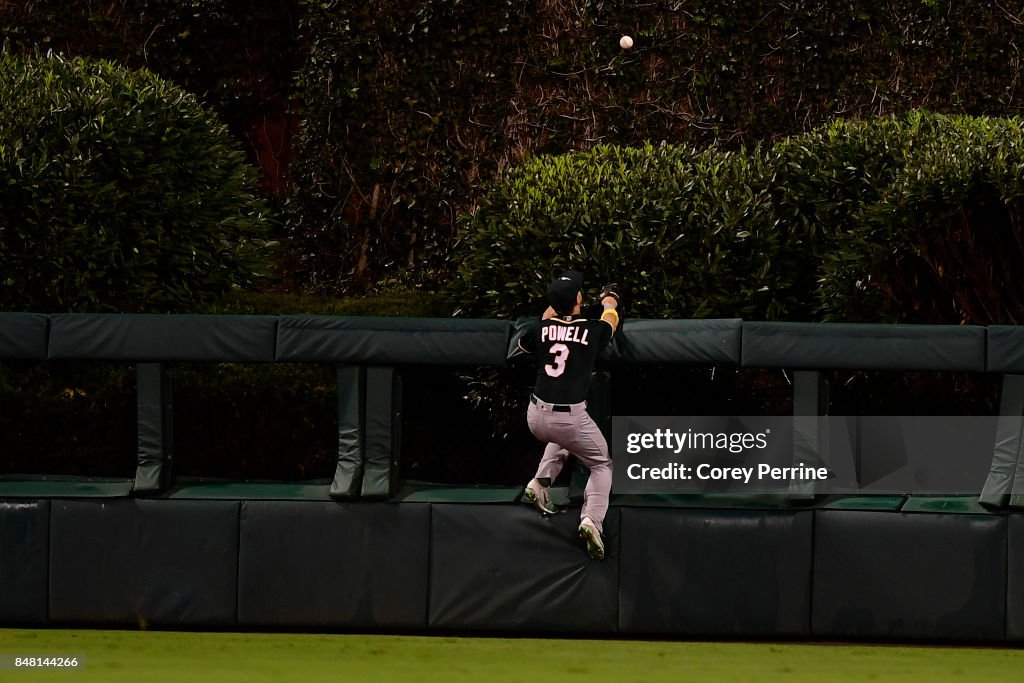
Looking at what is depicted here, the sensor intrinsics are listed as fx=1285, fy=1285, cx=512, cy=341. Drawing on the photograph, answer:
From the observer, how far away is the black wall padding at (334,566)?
691 centimetres

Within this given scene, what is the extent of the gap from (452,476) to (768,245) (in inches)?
121

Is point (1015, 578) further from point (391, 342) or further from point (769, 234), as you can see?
point (769, 234)

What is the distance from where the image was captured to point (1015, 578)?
672 cm

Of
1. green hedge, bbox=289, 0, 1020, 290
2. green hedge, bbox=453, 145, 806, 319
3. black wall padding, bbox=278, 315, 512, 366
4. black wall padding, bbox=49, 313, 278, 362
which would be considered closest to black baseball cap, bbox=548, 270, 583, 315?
black wall padding, bbox=278, 315, 512, 366

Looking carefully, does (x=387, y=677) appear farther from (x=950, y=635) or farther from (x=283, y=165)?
(x=283, y=165)

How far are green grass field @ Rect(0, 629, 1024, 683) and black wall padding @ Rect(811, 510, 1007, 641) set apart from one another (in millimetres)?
127

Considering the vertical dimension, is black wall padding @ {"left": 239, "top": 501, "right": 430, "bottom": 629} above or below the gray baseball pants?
below

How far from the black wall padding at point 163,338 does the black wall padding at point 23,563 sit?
0.89 metres

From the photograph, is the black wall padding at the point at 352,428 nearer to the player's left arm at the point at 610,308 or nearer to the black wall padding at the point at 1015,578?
the player's left arm at the point at 610,308

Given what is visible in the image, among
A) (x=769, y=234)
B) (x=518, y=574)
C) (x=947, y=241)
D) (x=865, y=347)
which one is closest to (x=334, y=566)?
(x=518, y=574)

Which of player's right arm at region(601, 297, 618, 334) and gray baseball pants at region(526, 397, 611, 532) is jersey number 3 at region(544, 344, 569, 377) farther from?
player's right arm at region(601, 297, 618, 334)

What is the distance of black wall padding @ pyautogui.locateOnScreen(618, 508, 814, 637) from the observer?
679 cm

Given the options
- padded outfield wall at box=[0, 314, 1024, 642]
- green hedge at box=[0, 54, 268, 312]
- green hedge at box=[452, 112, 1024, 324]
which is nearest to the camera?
padded outfield wall at box=[0, 314, 1024, 642]

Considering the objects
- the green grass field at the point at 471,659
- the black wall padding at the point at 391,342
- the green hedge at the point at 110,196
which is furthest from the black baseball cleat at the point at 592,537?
the green hedge at the point at 110,196
